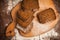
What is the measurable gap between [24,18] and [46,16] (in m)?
0.12

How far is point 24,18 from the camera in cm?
155

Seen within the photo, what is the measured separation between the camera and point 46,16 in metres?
1.59

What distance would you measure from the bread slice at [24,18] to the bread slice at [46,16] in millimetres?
53

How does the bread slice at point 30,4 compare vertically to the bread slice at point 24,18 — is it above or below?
above

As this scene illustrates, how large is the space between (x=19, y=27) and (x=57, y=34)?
0.66 ft

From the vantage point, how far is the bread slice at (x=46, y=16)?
5.21 feet

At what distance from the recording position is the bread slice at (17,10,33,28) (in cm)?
155

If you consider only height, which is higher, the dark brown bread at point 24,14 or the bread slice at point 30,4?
the bread slice at point 30,4

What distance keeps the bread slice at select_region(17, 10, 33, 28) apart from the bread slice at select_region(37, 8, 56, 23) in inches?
2.1

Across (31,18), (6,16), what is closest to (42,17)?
(31,18)

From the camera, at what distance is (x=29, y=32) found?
1.59 m

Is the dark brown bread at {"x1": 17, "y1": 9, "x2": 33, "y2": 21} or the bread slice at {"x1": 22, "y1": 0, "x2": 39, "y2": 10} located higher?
the bread slice at {"x1": 22, "y1": 0, "x2": 39, "y2": 10}

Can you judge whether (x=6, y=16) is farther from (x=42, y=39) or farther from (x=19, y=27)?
(x=42, y=39)

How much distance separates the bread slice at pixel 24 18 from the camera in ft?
5.10
